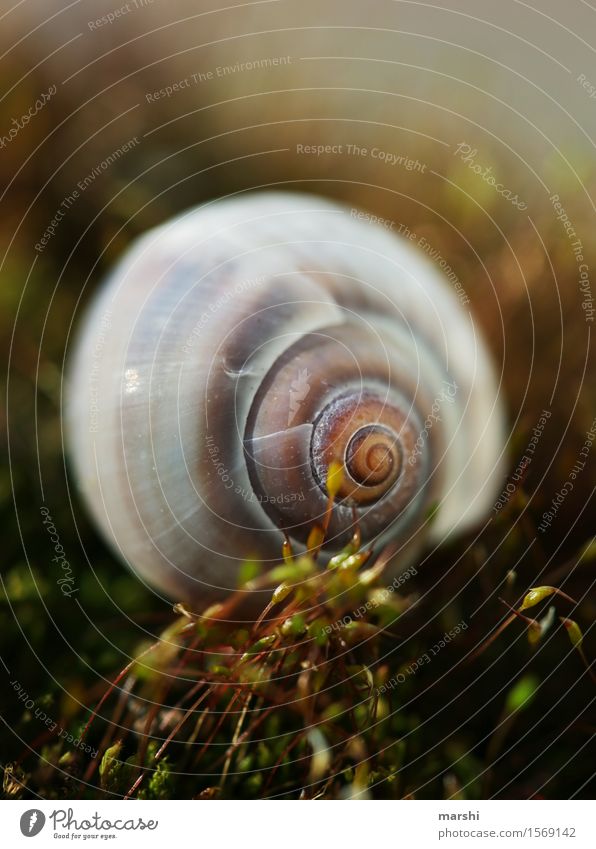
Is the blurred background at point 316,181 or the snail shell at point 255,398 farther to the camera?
the blurred background at point 316,181

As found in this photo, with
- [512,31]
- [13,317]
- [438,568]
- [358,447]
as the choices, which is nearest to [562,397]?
[438,568]

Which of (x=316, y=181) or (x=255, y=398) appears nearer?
(x=255, y=398)

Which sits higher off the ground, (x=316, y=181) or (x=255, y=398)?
(x=316, y=181)

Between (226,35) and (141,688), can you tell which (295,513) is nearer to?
(141,688)

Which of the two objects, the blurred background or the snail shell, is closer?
the snail shell
